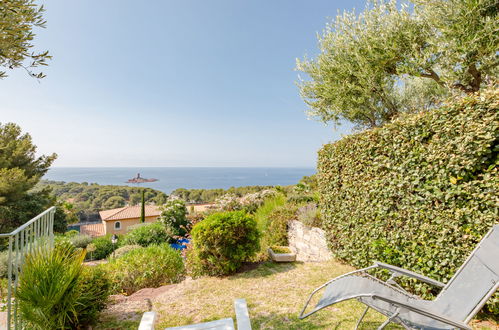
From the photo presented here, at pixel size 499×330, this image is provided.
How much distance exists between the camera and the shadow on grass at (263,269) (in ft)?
15.1

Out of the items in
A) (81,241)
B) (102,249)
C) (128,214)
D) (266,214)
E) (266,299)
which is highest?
(266,214)

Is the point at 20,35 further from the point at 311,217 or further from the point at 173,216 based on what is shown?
the point at 173,216

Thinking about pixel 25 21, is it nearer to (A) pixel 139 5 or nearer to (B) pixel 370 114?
(A) pixel 139 5

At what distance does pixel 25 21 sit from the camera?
2.82m

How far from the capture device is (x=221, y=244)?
4.58 metres

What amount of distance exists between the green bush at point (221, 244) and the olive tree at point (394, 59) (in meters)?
3.76

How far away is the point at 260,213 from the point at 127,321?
578cm

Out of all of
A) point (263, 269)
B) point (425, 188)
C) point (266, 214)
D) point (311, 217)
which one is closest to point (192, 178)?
point (266, 214)

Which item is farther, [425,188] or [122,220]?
[122,220]

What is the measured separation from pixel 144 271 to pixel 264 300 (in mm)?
2573

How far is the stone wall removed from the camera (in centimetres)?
572

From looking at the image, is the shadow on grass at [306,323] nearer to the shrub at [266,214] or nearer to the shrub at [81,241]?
the shrub at [266,214]

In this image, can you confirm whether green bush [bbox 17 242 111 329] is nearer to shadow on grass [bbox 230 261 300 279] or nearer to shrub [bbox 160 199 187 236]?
shadow on grass [bbox 230 261 300 279]

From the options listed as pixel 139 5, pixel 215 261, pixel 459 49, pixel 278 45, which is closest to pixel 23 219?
pixel 139 5
